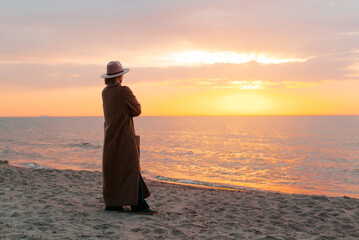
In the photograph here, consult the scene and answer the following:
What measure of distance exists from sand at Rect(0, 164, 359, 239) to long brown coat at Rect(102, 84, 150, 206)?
427mm

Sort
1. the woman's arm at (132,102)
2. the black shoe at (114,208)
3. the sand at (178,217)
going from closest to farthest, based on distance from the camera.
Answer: the sand at (178,217)
the woman's arm at (132,102)
the black shoe at (114,208)

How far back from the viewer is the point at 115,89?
4.47m

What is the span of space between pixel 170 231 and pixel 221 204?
247 centimetres

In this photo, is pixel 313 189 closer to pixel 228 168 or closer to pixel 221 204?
pixel 228 168

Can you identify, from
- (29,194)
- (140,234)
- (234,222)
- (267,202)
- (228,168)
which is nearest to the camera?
(140,234)

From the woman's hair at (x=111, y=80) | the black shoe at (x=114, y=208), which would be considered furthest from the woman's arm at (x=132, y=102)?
the black shoe at (x=114, y=208)

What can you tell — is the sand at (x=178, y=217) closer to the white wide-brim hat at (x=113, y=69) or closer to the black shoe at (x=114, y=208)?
the black shoe at (x=114, y=208)

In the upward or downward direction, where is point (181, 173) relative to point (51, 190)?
downward

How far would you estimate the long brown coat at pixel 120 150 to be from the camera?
4496mm

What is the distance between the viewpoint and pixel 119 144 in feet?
14.9

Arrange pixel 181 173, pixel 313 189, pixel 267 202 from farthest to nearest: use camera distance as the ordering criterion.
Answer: pixel 181 173
pixel 313 189
pixel 267 202

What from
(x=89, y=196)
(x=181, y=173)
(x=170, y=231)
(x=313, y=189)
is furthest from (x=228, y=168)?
(x=170, y=231)

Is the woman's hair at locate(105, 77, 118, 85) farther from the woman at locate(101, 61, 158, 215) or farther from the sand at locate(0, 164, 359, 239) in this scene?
the sand at locate(0, 164, 359, 239)

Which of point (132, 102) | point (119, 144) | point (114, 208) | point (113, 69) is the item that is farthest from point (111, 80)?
point (114, 208)
